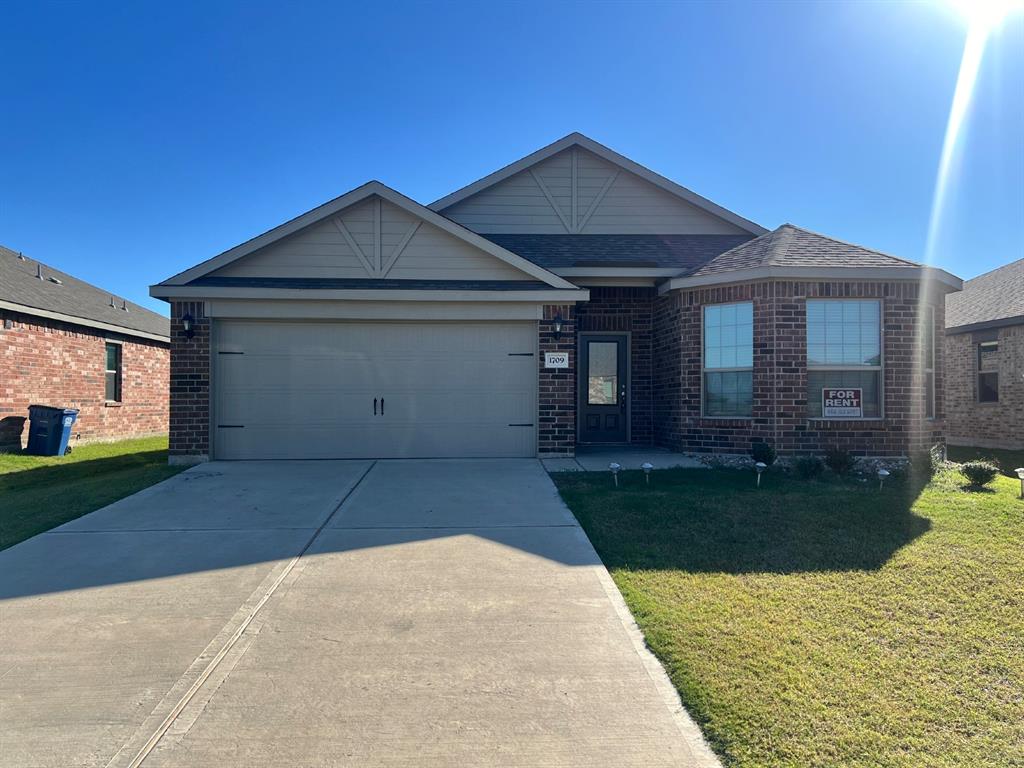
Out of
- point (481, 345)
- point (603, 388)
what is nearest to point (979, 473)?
point (603, 388)

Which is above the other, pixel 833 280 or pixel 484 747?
pixel 833 280

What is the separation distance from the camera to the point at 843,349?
29.8 ft

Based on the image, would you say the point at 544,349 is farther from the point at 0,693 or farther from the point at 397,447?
the point at 0,693

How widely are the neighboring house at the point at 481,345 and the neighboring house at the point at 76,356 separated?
5812mm

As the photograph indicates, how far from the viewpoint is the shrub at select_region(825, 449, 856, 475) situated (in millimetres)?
8078

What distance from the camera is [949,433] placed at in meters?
15.0

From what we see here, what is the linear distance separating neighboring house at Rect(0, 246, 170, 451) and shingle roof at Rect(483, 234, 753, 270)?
10155 millimetres

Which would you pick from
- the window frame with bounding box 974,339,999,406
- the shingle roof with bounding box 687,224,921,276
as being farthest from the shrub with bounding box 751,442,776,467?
the window frame with bounding box 974,339,999,406

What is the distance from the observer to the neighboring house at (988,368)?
12951 mm

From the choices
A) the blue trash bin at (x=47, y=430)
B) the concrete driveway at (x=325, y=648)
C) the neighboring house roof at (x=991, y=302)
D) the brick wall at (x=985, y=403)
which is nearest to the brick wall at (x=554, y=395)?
the concrete driveway at (x=325, y=648)

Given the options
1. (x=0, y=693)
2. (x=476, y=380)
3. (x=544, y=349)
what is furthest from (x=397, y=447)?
(x=0, y=693)

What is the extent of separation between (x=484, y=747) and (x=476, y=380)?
24.4ft

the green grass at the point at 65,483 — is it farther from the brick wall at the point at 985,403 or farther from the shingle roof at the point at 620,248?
the brick wall at the point at 985,403

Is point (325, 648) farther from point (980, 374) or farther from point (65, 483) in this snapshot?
point (980, 374)
